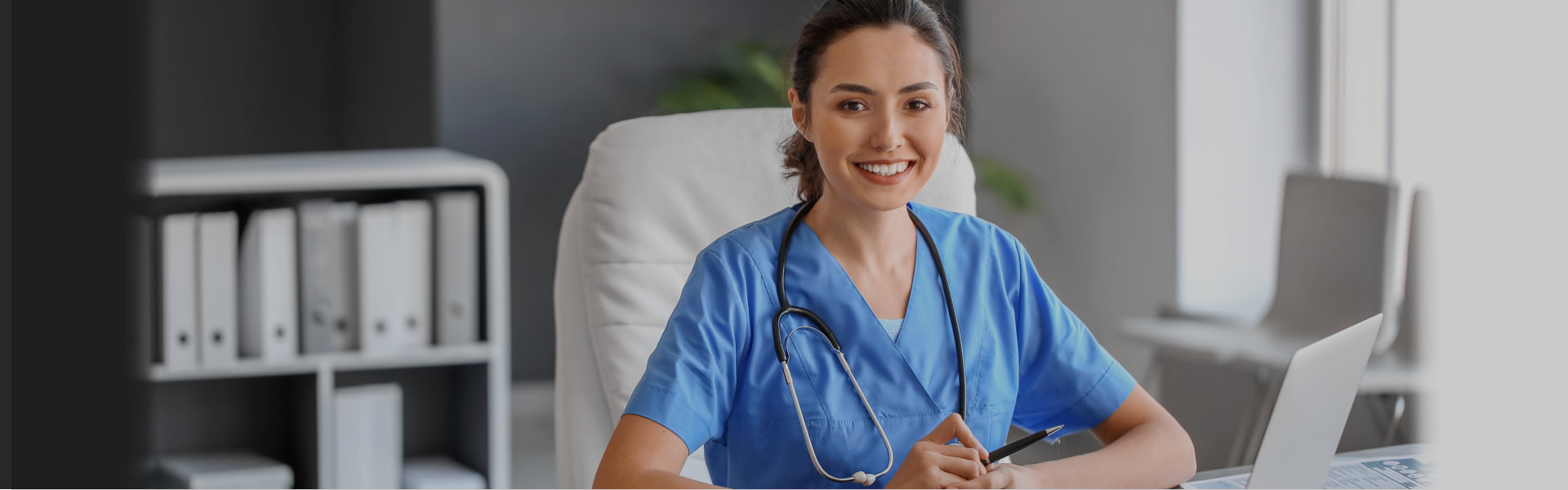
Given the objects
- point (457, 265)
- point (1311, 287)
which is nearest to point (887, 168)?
point (457, 265)

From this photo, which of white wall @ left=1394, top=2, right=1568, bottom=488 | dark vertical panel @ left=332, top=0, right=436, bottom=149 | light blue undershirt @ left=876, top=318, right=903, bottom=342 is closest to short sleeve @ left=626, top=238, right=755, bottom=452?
light blue undershirt @ left=876, top=318, right=903, bottom=342

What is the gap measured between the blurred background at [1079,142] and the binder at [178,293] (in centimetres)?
4

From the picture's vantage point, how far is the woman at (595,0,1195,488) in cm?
99

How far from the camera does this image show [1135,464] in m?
1.06

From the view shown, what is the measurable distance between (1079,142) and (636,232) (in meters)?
2.41

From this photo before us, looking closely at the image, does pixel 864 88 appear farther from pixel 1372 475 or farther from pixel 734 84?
pixel 734 84

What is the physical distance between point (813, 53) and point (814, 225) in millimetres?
166

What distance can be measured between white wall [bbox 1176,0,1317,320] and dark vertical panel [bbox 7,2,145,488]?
2.96 meters

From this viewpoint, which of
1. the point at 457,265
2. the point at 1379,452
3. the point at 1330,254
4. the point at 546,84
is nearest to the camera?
the point at 1379,452

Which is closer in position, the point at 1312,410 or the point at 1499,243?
the point at 1312,410

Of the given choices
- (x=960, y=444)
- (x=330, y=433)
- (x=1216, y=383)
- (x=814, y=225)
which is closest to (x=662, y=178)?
(x=814, y=225)

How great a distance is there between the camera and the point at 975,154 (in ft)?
12.7

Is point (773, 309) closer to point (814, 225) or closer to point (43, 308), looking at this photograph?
point (814, 225)

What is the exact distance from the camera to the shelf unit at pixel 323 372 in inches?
79.0
